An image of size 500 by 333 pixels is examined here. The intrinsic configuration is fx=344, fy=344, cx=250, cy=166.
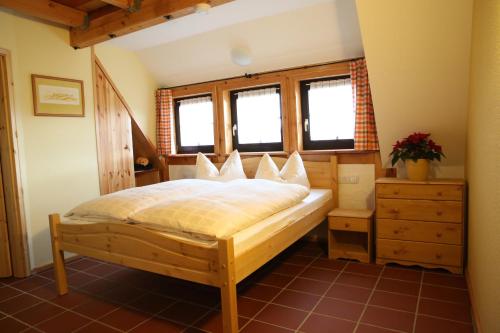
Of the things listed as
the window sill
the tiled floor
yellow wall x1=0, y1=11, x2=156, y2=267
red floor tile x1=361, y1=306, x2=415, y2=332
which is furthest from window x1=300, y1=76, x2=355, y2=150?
yellow wall x1=0, y1=11, x2=156, y2=267

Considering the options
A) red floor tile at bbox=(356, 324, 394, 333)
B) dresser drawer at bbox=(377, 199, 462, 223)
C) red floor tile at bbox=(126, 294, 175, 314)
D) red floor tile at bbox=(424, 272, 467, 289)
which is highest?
dresser drawer at bbox=(377, 199, 462, 223)

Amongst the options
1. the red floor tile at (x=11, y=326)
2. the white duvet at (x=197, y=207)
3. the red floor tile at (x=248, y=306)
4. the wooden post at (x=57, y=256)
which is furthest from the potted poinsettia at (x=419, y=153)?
the red floor tile at (x=11, y=326)

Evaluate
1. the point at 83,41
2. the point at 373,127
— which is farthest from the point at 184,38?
the point at 373,127

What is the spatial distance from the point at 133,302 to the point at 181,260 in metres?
0.88

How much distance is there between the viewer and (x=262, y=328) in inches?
88.0

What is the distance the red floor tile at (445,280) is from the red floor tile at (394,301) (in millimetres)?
393

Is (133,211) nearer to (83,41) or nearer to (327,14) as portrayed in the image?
(83,41)

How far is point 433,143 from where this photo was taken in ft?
10.3

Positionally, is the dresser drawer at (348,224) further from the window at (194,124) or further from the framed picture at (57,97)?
the framed picture at (57,97)

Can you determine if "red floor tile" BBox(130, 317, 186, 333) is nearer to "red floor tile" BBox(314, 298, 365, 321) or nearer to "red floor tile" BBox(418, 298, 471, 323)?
"red floor tile" BBox(314, 298, 365, 321)

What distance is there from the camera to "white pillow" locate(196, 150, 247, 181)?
4238 mm

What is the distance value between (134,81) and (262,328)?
3.72 m

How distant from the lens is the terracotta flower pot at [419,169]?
3.13 m

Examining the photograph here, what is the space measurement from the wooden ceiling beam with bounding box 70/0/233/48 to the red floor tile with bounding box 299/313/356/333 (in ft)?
7.99
